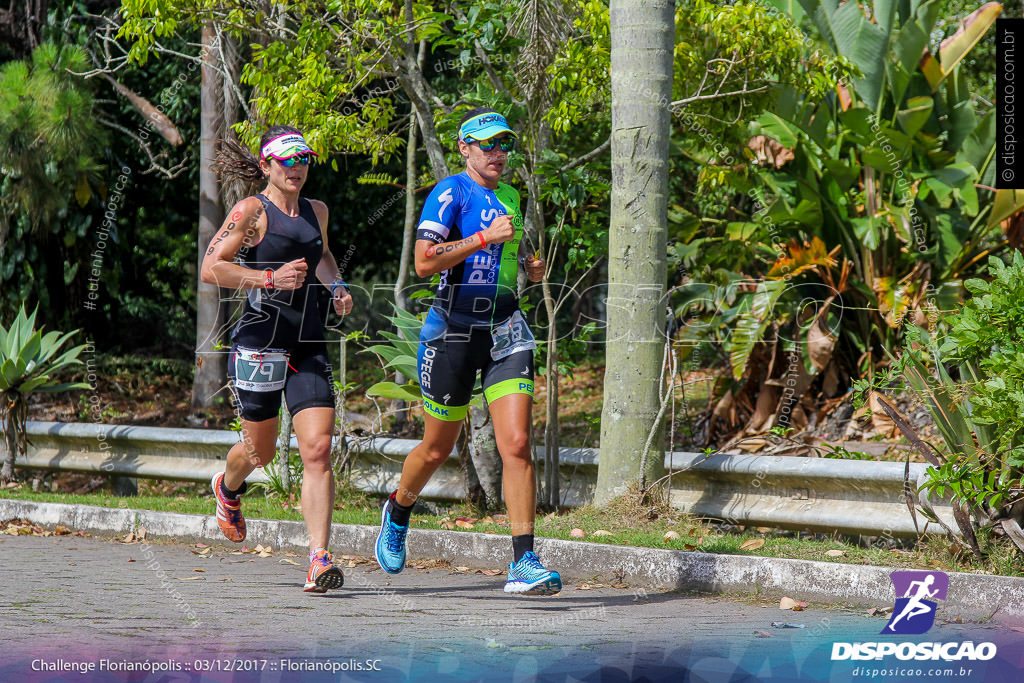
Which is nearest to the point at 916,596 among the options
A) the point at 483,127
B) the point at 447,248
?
the point at 447,248

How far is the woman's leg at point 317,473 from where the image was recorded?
224 inches

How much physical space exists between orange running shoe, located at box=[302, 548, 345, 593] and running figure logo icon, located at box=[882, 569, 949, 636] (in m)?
2.50

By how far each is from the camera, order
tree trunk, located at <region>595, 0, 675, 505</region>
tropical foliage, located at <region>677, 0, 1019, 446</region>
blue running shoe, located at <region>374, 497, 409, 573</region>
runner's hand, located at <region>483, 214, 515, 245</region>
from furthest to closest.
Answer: tropical foliage, located at <region>677, 0, 1019, 446</region> → tree trunk, located at <region>595, 0, 675, 505</region> → blue running shoe, located at <region>374, 497, 409, 573</region> → runner's hand, located at <region>483, 214, 515, 245</region>

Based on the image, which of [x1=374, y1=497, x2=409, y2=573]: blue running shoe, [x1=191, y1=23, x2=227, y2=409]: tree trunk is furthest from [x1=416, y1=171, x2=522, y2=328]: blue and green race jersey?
[x1=191, y1=23, x2=227, y2=409]: tree trunk

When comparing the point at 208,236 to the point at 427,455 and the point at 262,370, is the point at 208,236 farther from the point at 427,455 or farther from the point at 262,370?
the point at 427,455

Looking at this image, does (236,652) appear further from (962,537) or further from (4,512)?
(4,512)

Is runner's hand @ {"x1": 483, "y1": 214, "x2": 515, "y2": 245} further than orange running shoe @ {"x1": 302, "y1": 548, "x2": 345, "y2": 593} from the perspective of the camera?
Yes

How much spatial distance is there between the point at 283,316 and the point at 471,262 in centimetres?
102

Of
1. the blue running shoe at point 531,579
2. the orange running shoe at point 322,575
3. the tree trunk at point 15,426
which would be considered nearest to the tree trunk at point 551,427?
the blue running shoe at point 531,579

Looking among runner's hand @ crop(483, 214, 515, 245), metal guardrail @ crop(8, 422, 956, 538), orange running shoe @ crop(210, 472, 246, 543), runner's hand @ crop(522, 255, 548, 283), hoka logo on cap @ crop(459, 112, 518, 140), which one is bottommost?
orange running shoe @ crop(210, 472, 246, 543)

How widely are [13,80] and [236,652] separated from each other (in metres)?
11.4

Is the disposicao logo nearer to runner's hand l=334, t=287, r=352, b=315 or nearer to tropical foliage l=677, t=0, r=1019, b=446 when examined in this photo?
runner's hand l=334, t=287, r=352, b=315

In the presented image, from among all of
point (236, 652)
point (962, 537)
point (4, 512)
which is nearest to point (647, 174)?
point (962, 537)

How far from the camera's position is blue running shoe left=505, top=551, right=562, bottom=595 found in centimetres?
537
